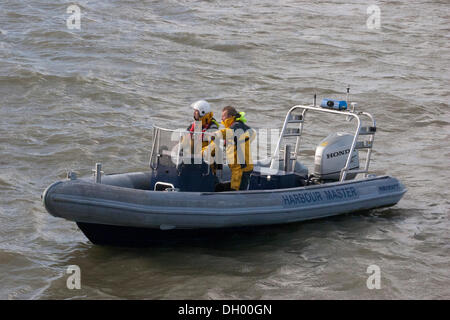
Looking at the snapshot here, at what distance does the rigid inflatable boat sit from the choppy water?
283 mm

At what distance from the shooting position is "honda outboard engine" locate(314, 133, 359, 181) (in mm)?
8586

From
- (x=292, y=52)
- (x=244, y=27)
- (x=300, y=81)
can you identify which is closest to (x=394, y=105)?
(x=300, y=81)

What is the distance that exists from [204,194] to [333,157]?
1.95m

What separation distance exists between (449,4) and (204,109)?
15.9 meters

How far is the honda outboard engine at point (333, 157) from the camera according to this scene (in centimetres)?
859

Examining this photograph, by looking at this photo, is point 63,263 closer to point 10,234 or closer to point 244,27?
point 10,234

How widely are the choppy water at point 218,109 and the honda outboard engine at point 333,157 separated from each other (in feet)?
1.84

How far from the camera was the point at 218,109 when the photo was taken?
513 inches

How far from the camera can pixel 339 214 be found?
8.31 metres
